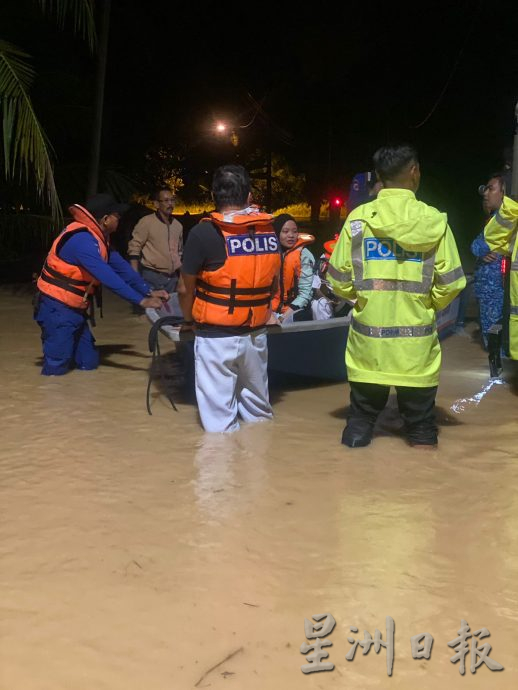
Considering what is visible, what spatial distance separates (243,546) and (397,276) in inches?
74.3

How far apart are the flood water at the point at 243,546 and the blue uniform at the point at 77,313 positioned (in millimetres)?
936

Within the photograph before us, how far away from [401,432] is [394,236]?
1.46m

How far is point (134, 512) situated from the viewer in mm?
4527

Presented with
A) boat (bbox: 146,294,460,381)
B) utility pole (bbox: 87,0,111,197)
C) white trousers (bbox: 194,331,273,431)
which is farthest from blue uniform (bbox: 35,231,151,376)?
utility pole (bbox: 87,0,111,197)

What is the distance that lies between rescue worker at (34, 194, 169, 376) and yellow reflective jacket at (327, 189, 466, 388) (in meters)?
2.43

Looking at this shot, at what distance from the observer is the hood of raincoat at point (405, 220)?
16.6ft

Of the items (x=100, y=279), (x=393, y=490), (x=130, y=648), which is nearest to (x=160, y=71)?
(x=100, y=279)

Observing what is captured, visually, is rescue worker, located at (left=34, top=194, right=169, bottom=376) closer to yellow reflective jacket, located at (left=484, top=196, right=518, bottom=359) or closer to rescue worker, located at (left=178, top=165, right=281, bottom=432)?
rescue worker, located at (left=178, top=165, right=281, bottom=432)

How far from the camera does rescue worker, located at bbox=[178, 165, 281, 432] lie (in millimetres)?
5543

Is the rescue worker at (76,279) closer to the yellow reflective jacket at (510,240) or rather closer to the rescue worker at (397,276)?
the rescue worker at (397,276)

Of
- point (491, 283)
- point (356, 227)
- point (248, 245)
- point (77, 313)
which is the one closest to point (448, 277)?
point (356, 227)

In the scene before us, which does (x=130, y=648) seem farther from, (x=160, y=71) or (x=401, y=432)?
(x=160, y=71)

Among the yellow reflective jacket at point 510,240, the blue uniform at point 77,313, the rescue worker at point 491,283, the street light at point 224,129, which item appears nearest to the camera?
the yellow reflective jacket at point 510,240

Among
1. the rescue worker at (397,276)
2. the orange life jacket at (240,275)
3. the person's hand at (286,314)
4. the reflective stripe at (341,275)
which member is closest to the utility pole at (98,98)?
the person's hand at (286,314)
